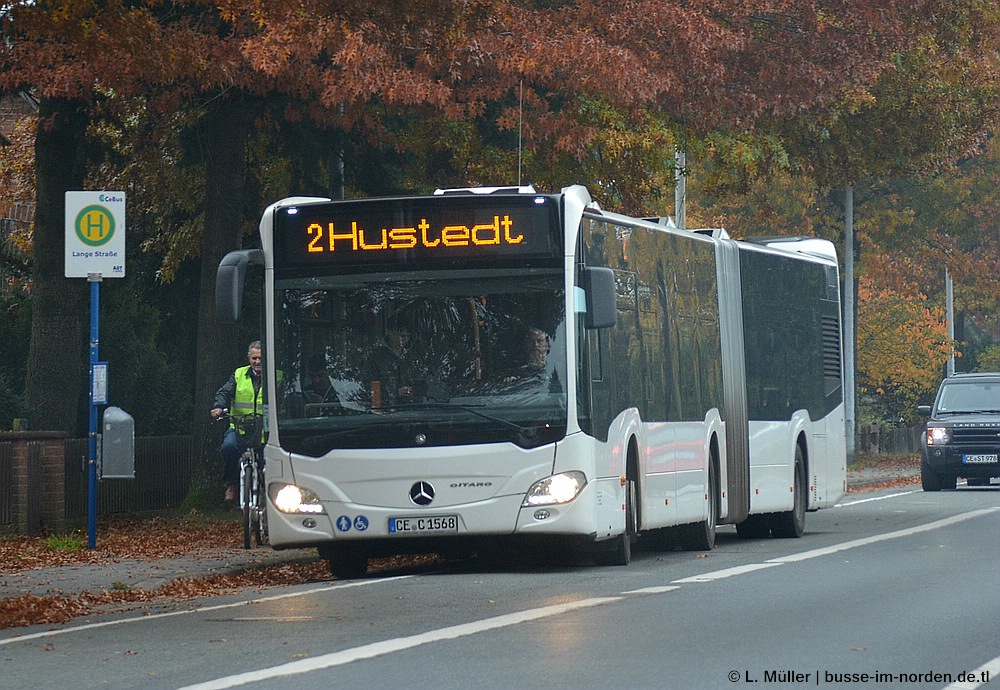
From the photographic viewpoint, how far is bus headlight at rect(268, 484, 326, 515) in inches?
612

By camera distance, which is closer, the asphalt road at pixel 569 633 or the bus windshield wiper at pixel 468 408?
the asphalt road at pixel 569 633

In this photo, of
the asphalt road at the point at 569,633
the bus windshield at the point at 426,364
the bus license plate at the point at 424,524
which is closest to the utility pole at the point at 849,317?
the asphalt road at the point at 569,633

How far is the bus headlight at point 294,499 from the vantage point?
612 inches

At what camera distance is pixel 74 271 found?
18.2 m

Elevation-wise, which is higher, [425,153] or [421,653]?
[425,153]

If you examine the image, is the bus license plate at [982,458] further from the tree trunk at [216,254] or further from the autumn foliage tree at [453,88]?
the tree trunk at [216,254]

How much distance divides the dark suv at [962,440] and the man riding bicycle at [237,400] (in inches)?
701

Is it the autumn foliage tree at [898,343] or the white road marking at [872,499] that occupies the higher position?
the autumn foliage tree at [898,343]

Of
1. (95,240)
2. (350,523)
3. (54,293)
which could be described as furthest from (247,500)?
(54,293)

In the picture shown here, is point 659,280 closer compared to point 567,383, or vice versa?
point 567,383

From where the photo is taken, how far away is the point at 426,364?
1536 centimetres

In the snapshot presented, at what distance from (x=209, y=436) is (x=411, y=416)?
936 centimetres

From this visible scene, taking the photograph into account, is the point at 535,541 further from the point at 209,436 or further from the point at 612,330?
the point at 209,436

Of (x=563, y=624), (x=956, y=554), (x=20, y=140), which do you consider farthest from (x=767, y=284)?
(x=20, y=140)
